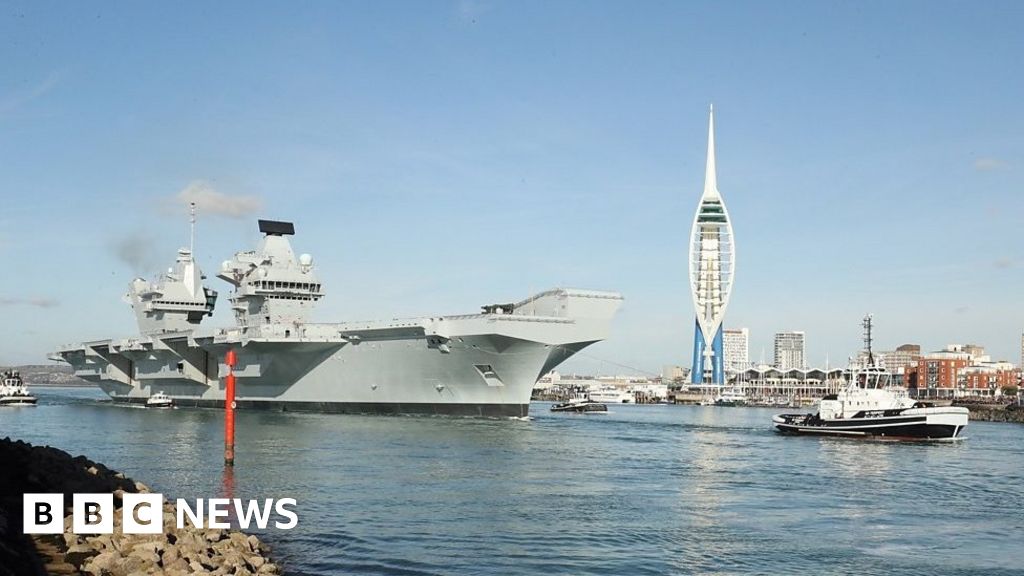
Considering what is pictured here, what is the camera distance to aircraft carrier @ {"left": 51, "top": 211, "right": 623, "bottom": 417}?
39.3m

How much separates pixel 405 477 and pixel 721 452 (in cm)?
1439

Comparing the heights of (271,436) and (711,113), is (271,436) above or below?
below

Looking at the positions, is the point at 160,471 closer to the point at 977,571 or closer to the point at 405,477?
the point at 405,477

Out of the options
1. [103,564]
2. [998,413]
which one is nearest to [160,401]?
[103,564]

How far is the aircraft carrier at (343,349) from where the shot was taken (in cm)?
3931

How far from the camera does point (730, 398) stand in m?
118

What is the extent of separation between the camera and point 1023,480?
88.8 ft

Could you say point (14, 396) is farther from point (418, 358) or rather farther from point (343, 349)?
point (418, 358)

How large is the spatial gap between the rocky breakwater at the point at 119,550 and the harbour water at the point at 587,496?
1091 mm

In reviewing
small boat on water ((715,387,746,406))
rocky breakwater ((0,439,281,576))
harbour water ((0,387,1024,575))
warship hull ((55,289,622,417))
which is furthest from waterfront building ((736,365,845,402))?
rocky breakwater ((0,439,281,576))

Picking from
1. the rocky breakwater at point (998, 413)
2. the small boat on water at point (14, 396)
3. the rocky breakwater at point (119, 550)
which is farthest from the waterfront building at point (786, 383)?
the rocky breakwater at point (119, 550)

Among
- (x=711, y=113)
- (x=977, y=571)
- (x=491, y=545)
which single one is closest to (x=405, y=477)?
(x=491, y=545)

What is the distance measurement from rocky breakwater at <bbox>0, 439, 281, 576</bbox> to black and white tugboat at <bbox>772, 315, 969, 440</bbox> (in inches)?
1267

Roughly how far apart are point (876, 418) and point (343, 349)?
22.4m
